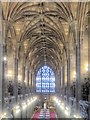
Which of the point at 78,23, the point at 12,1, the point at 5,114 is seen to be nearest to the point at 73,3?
the point at 78,23

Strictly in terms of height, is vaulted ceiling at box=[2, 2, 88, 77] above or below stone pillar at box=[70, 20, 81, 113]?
above

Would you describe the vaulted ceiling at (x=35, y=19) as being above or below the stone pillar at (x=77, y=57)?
above

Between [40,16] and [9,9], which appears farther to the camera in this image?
[40,16]

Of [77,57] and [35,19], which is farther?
[35,19]

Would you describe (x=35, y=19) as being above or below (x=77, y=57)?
above

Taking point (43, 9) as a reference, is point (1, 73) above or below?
below

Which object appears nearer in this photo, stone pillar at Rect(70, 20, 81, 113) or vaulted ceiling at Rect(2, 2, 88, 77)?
stone pillar at Rect(70, 20, 81, 113)

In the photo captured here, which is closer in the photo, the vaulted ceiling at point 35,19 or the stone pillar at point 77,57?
the stone pillar at point 77,57

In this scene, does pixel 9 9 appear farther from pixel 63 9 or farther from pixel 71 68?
pixel 71 68

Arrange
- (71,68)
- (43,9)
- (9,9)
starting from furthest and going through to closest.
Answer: (71,68)
(43,9)
(9,9)

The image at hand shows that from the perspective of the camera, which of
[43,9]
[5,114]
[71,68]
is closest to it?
[5,114]

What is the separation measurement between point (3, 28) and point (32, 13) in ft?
27.2

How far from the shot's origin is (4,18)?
33.0 meters

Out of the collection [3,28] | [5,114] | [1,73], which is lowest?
[5,114]
